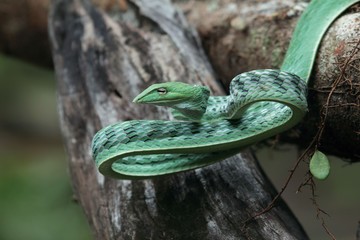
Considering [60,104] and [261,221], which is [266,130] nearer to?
[261,221]

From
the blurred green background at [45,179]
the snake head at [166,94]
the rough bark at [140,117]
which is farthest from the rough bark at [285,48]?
the snake head at [166,94]

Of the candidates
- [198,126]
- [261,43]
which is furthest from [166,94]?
[261,43]

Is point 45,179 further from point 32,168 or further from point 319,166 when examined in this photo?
point 319,166

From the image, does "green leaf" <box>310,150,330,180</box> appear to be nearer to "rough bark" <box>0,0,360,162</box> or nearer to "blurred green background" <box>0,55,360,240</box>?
"rough bark" <box>0,0,360,162</box>

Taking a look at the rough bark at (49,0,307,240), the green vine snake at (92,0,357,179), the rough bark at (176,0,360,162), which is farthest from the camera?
the rough bark at (176,0,360,162)

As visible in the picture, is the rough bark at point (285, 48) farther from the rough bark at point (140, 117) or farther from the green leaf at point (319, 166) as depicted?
the green leaf at point (319, 166)

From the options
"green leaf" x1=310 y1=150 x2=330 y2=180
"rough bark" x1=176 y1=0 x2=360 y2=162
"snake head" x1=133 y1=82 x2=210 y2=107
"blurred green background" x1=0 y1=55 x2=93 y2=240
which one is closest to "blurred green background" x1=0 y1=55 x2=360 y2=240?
"blurred green background" x1=0 y1=55 x2=93 y2=240

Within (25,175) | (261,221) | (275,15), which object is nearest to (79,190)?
(261,221)
